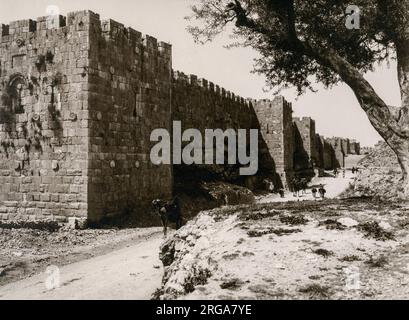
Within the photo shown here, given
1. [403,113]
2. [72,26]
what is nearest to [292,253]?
[403,113]

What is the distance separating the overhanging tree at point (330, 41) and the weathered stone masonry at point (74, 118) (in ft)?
15.2

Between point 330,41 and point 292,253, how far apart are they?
24.3ft

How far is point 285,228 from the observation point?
7305 mm

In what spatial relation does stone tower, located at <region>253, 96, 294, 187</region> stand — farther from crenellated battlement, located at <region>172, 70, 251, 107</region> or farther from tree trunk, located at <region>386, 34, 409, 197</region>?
tree trunk, located at <region>386, 34, 409, 197</region>

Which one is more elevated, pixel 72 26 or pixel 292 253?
pixel 72 26

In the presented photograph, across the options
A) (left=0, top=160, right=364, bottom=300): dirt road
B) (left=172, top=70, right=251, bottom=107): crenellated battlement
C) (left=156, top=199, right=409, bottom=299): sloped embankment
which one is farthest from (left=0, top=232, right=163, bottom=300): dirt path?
(left=172, top=70, right=251, bottom=107): crenellated battlement

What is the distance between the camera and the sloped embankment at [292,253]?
4.97 meters

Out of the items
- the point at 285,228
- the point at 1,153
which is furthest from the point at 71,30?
the point at 285,228

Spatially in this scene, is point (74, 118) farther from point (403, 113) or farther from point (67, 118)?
point (403, 113)

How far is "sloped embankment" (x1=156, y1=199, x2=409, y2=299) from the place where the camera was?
196 inches

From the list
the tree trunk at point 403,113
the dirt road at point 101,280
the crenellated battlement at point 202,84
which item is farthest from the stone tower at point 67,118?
the tree trunk at point 403,113

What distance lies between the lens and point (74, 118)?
13797mm
